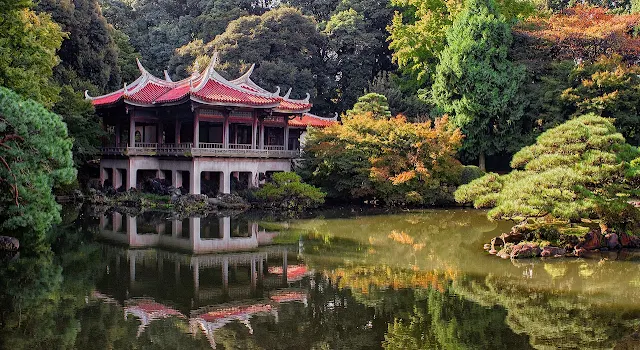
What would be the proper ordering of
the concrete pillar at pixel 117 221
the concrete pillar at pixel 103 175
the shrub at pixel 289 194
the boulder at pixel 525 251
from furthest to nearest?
the concrete pillar at pixel 103 175 < the shrub at pixel 289 194 < the concrete pillar at pixel 117 221 < the boulder at pixel 525 251

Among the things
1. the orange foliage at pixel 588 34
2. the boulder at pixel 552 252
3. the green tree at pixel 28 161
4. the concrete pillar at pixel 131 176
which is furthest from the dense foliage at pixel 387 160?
the green tree at pixel 28 161

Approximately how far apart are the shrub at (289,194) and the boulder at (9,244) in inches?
426

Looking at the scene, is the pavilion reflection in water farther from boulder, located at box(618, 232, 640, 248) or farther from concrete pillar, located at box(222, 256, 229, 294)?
boulder, located at box(618, 232, 640, 248)

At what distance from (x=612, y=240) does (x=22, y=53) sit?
53.1ft

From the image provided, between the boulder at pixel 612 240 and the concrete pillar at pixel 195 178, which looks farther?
the concrete pillar at pixel 195 178

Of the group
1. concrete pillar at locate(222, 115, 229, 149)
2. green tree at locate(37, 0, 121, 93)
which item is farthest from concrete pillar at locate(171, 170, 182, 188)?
green tree at locate(37, 0, 121, 93)

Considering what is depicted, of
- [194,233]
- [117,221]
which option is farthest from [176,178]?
[194,233]

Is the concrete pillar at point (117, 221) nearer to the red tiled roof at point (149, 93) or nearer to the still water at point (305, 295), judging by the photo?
the still water at point (305, 295)

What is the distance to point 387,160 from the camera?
24.4 meters

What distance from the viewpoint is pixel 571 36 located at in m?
28.3

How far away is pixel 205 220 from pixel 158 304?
10.2m

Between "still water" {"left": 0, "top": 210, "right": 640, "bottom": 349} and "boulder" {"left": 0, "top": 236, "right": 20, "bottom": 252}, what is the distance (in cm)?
47

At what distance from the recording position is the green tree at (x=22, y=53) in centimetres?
1659

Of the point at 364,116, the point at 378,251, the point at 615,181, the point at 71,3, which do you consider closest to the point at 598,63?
the point at 364,116
